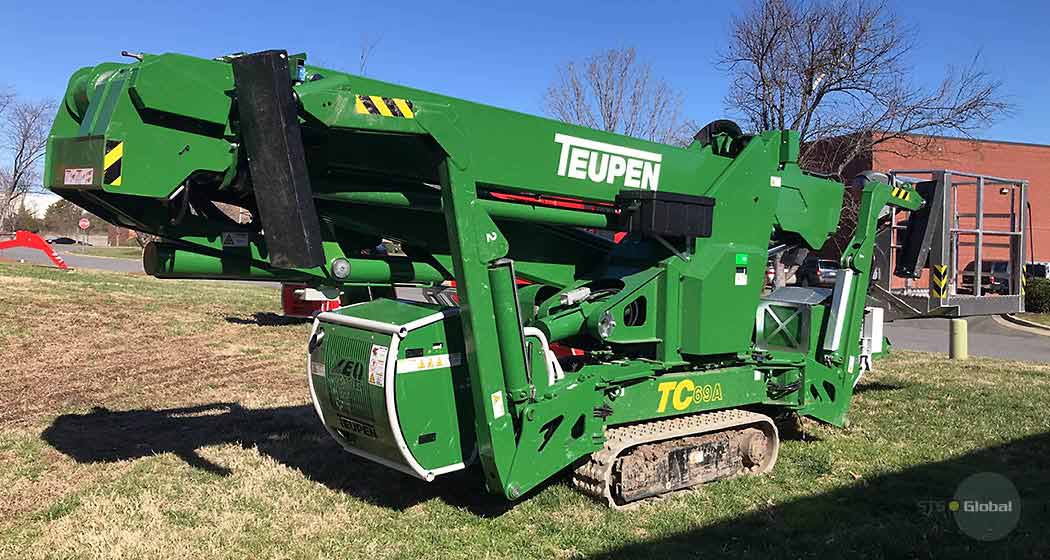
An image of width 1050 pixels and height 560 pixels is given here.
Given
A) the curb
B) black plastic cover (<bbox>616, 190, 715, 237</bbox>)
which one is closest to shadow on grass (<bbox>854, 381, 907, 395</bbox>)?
black plastic cover (<bbox>616, 190, 715, 237</bbox>)

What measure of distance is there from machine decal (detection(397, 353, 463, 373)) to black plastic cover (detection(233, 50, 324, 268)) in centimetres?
89

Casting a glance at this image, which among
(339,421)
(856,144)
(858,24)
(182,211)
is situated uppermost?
(858,24)

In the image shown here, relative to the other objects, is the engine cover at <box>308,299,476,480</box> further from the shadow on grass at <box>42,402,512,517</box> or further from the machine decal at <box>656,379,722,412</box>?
the machine decal at <box>656,379,722,412</box>

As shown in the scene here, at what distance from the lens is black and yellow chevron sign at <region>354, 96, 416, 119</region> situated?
186 inches

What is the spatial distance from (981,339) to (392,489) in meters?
15.9

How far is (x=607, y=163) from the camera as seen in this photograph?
5.83 meters

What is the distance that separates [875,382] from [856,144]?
12027 mm

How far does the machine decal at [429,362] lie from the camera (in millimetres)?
5147

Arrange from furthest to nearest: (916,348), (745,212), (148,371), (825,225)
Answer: (916,348), (148,371), (825,225), (745,212)

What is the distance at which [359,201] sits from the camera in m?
5.37

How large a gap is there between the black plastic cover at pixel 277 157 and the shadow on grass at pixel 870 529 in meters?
2.54

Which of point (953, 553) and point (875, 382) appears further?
point (875, 382)

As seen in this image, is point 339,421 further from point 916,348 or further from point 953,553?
point 916,348

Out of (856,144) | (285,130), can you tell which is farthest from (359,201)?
(856,144)
